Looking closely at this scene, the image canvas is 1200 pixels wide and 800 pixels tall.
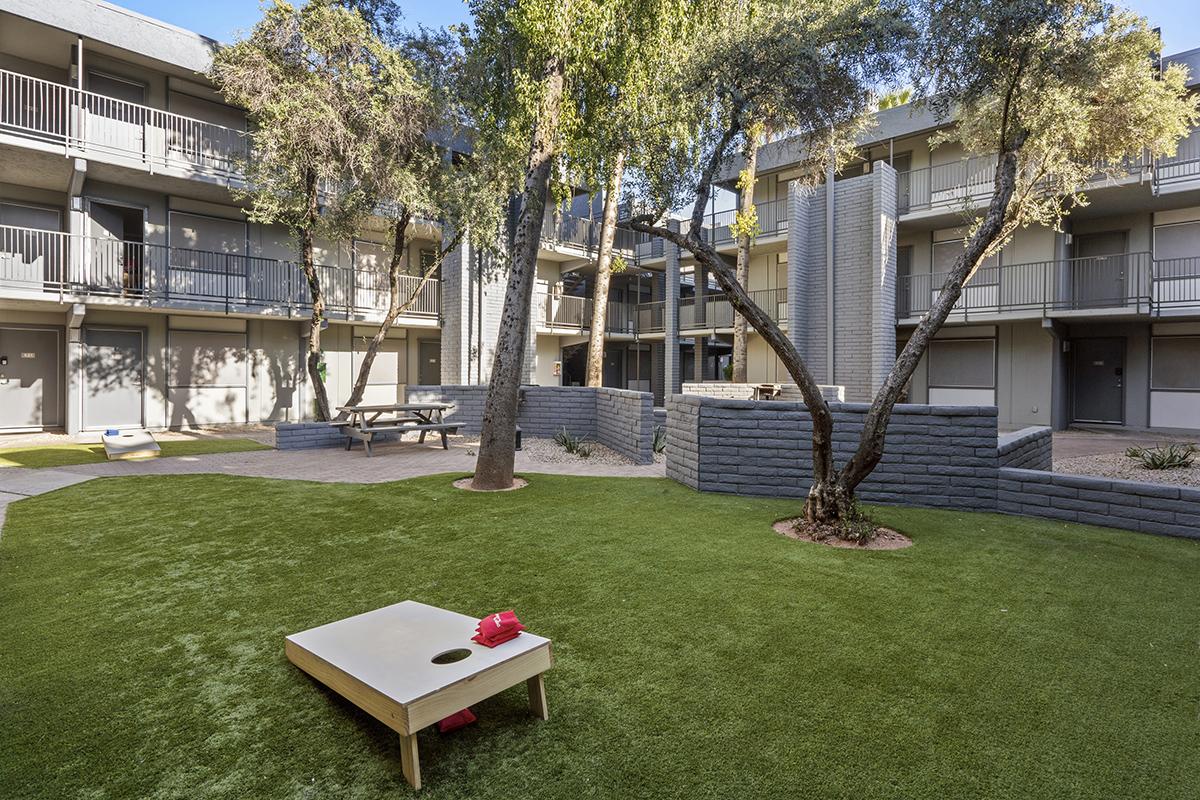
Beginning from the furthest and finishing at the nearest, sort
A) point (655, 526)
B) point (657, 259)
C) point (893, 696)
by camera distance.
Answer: point (657, 259) < point (655, 526) < point (893, 696)

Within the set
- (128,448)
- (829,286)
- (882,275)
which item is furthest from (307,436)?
(882,275)

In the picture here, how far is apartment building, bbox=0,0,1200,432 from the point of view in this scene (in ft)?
44.4

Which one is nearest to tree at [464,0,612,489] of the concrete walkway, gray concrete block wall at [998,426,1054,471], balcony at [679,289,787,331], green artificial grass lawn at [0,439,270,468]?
the concrete walkway

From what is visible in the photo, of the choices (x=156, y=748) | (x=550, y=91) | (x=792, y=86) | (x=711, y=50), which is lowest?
(x=156, y=748)

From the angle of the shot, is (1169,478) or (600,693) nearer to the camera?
(600,693)

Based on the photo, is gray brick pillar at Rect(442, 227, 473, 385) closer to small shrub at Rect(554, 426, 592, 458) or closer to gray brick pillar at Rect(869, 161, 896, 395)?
small shrub at Rect(554, 426, 592, 458)

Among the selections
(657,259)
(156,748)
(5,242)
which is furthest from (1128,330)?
(5,242)

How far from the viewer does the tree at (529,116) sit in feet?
24.1

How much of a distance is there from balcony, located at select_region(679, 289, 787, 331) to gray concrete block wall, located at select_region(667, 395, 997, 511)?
481 inches

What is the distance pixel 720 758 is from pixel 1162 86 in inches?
441

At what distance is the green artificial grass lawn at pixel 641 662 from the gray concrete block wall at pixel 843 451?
3.09 ft

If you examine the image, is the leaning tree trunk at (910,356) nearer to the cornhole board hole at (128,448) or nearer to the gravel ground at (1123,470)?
the gravel ground at (1123,470)

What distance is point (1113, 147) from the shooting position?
28.8ft

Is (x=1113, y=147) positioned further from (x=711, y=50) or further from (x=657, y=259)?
(x=657, y=259)
